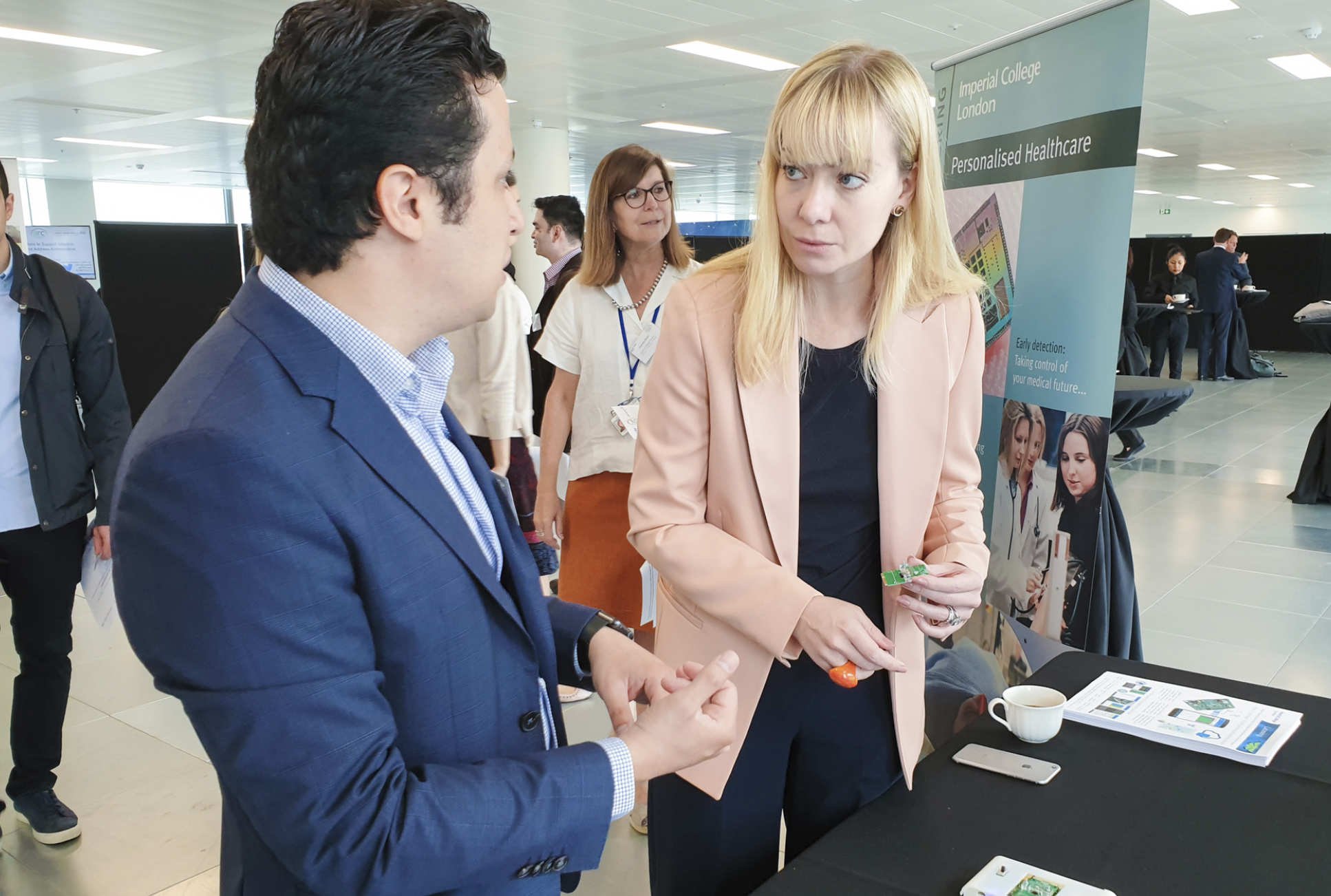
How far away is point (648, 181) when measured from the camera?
101 inches

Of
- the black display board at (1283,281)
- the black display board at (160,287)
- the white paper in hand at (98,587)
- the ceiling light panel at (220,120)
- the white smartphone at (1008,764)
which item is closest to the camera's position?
the white smartphone at (1008,764)

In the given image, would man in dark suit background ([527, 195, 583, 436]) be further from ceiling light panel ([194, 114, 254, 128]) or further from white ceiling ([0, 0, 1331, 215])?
ceiling light panel ([194, 114, 254, 128])

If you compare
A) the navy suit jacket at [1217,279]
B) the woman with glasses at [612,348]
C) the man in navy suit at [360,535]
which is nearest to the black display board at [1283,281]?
the navy suit jacket at [1217,279]

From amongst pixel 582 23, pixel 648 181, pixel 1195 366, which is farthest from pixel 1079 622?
pixel 1195 366

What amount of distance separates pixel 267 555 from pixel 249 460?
0.07m

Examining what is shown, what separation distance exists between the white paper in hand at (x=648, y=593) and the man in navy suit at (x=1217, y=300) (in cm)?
1235

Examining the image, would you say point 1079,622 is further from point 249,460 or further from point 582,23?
point 582,23

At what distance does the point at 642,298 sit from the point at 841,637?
1.53 m

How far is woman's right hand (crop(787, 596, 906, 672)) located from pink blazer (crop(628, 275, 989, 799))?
4cm

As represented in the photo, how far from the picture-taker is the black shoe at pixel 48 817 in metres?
2.53

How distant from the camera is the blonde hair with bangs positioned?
132 centimetres

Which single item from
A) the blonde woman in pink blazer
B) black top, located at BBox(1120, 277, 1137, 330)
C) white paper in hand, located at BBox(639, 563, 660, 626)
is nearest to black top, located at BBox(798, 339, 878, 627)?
the blonde woman in pink blazer

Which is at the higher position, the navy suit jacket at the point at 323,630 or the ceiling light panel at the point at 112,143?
the ceiling light panel at the point at 112,143

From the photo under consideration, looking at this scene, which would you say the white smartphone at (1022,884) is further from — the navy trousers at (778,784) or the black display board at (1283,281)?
the black display board at (1283,281)
